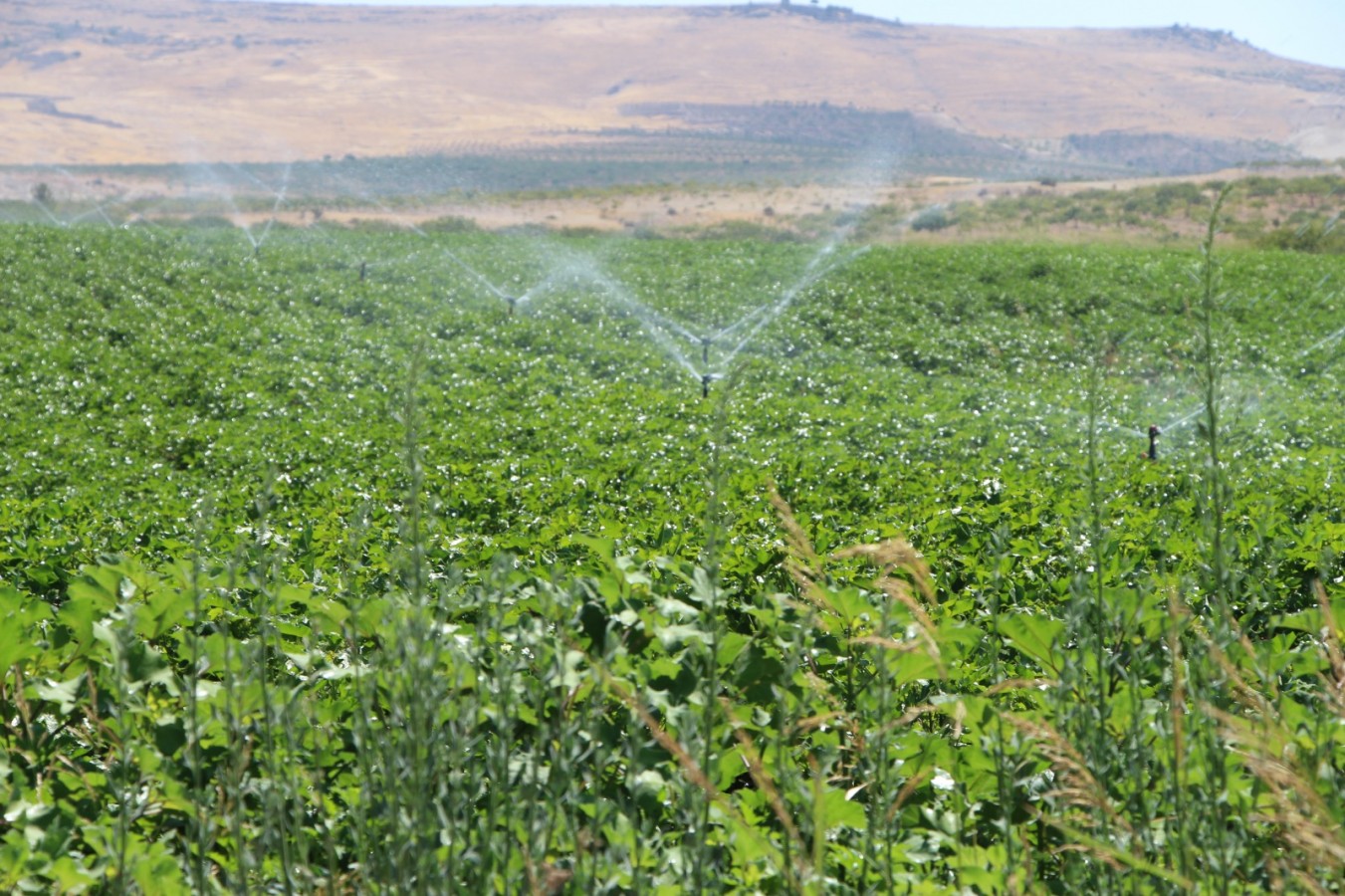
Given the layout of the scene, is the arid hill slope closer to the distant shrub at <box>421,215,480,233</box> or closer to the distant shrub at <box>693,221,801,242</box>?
the distant shrub at <box>693,221,801,242</box>

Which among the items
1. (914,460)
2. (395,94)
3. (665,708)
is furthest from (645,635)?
(395,94)

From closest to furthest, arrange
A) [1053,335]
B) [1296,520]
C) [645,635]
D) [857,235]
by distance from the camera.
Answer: [645,635]
[1296,520]
[1053,335]
[857,235]

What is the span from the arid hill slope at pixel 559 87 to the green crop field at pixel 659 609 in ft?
280

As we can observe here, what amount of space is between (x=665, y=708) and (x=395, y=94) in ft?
519

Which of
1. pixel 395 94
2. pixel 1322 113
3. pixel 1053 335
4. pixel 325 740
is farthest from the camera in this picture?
pixel 395 94

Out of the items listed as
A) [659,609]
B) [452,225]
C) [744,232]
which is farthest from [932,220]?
[659,609]

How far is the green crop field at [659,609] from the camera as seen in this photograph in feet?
6.55

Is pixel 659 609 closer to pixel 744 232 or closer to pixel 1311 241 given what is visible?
pixel 1311 241

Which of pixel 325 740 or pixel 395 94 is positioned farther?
pixel 395 94

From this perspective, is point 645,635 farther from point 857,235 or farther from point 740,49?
point 740,49

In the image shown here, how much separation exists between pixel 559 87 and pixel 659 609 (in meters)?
166

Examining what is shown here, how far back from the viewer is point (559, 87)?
160875 millimetres

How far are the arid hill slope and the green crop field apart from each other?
280 ft

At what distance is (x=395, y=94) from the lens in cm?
15012
